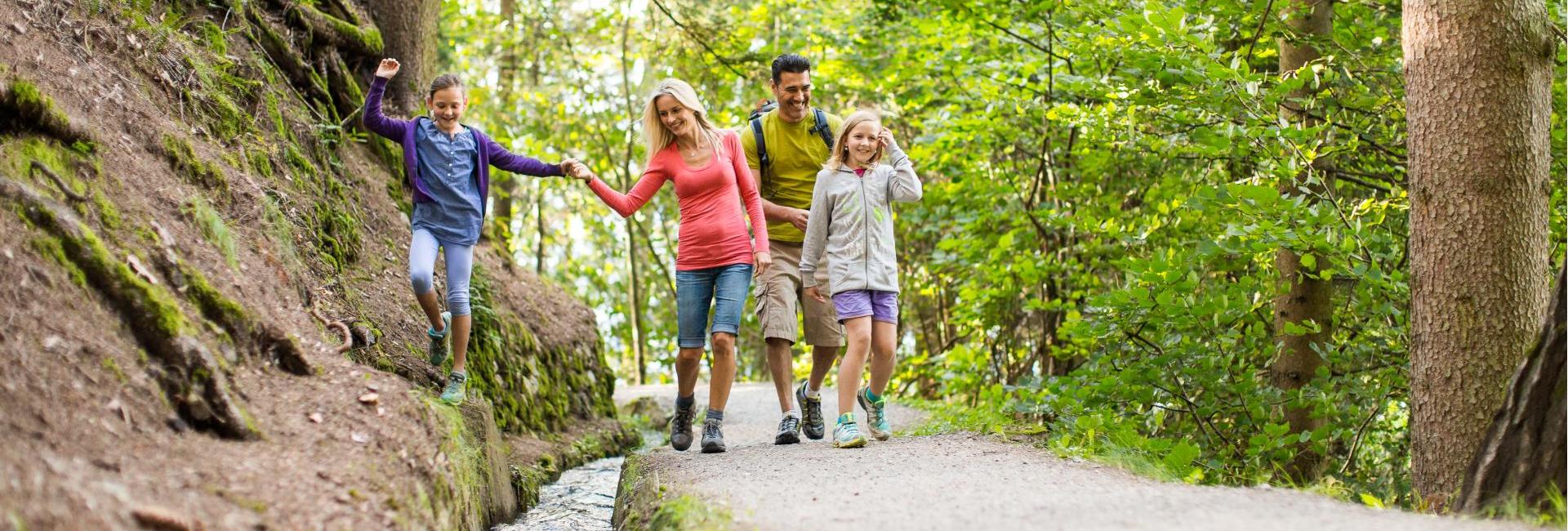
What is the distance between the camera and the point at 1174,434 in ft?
29.0

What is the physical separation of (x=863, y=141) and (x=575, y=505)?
2652 millimetres

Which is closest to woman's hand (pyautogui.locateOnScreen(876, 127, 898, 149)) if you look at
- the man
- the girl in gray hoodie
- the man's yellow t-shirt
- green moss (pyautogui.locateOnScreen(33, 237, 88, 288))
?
the girl in gray hoodie

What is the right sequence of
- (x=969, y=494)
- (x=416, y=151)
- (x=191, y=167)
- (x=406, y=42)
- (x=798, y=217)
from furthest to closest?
(x=406, y=42) < (x=798, y=217) < (x=416, y=151) < (x=191, y=167) < (x=969, y=494)

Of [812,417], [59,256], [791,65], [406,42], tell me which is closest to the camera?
→ [59,256]

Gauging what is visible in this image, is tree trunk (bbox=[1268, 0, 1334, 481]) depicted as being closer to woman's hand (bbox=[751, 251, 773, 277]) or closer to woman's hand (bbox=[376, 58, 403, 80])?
woman's hand (bbox=[751, 251, 773, 277])

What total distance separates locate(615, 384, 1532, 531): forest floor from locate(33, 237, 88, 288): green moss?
2366 millimetres

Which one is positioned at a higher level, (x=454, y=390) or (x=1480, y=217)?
(x=1480, y=217)

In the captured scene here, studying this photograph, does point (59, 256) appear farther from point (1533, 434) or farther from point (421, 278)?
point (1533, 434)

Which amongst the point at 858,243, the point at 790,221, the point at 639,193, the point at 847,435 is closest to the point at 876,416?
the point at 847,435

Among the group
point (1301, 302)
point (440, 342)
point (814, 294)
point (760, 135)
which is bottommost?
point (440, 342)

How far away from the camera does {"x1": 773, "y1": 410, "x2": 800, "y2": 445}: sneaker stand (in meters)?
6.89

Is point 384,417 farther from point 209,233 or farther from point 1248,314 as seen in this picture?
point 1248,314

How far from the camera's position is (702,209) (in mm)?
6613

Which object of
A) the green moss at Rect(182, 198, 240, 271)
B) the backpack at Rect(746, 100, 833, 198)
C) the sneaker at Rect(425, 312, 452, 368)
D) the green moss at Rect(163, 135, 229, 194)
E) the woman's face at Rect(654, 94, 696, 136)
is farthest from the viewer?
the backpack at Rect(746, 100, 833, 198)
